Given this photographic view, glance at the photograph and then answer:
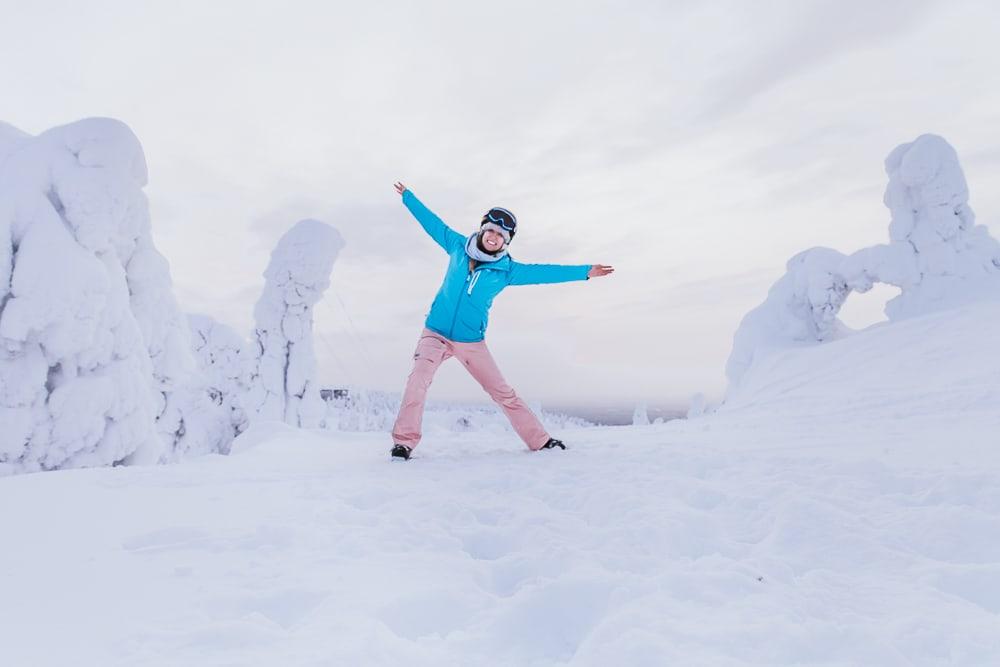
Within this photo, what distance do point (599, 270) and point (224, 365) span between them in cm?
2528

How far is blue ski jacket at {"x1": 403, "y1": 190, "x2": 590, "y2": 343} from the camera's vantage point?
20.1ft

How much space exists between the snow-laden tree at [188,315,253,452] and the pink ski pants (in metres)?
17.3

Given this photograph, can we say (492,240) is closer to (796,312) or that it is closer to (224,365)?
(796,312)

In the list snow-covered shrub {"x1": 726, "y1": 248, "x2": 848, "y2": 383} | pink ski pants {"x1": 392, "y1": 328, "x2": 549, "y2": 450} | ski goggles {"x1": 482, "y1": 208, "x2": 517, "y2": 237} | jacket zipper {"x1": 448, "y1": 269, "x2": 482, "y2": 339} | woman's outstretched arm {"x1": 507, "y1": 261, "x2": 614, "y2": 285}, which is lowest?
pink ski pants {"x1": 392, "y1": 328, "x2": 549, "y2": 450}

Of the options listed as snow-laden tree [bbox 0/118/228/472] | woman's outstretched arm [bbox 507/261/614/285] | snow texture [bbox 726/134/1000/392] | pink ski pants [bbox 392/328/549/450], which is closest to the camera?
pink ski pants [bbox 392/328/549/450]

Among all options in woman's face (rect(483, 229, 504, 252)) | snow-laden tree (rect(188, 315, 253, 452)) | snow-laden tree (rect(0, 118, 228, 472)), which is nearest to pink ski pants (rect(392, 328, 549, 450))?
woman's face (rect(483, 229, 504, 252))

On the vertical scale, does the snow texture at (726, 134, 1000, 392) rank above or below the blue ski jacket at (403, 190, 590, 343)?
above

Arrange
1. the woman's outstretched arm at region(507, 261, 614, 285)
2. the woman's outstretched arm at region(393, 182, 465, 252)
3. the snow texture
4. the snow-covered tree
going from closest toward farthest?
1. the woman's outstretched arm at region(507, 261, 614, 285)
2. the woman's outstretched arm at region(393, 182, 465, 252)
3. the snow texture
4. the snow-covered tree

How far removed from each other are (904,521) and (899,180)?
43.2 feet

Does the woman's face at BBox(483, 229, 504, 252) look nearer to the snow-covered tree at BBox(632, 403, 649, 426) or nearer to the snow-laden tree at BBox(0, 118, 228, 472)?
the snow-laden tree at BBox(0, 118, 228, 472)

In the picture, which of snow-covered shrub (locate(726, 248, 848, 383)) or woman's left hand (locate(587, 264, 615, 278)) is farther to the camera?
snow-covered shrub (locate(726, 248, 848, 383))

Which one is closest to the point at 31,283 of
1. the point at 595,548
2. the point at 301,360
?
the point at 595,548

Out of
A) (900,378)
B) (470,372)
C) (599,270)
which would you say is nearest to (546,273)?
(599,270)

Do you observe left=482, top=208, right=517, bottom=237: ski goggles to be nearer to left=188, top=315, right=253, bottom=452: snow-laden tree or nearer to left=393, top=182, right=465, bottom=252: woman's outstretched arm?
left=393, top=182, right=465, bottom=252: woman's outstretched arm
